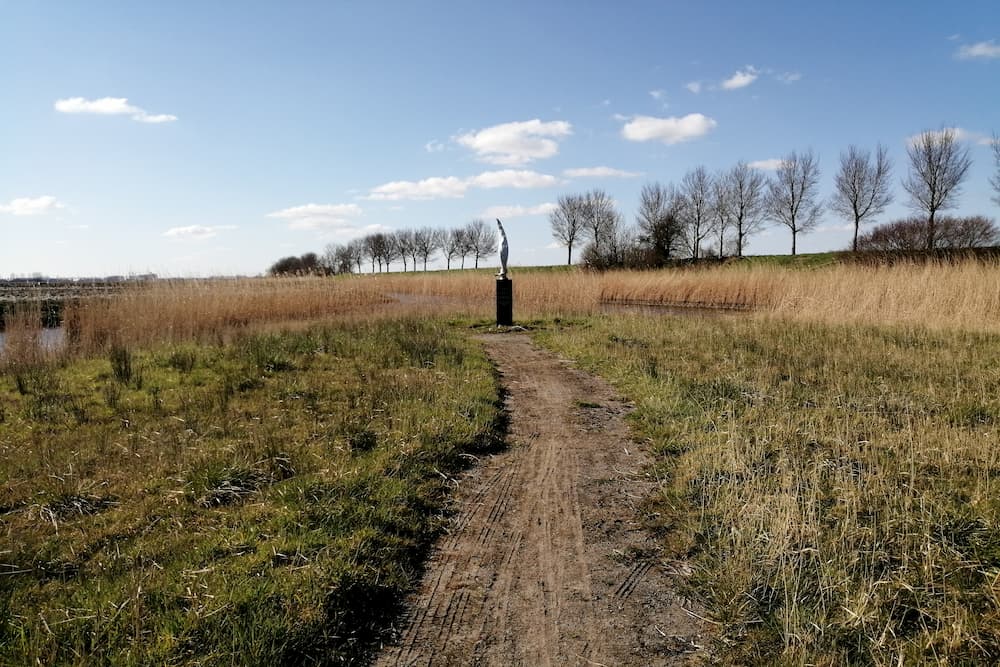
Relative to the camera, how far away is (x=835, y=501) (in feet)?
12.0

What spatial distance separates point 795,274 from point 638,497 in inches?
677

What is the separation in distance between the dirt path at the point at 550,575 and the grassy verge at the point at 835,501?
0.26 metres

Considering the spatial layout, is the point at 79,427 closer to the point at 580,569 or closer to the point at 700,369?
the point at 580,569

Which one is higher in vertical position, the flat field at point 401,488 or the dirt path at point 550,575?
the flat field at point 401,488

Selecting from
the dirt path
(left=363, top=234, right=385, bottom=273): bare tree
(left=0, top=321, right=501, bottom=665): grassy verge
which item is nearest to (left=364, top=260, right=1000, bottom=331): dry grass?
(left=0, top=321, right=501, bottom=665): grassy verge

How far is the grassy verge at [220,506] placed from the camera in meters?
2.45

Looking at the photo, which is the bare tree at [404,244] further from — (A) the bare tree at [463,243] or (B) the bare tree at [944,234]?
(B) the bare tree at [944,234]

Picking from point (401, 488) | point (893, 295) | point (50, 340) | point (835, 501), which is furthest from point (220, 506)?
point (893, 295)

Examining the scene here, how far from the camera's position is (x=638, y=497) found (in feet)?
12.9

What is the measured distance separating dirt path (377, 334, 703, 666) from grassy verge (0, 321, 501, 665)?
0.26 m

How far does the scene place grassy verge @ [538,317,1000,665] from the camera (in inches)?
96.8

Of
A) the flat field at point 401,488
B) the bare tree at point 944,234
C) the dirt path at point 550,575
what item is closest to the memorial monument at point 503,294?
the flat field at point 401,488

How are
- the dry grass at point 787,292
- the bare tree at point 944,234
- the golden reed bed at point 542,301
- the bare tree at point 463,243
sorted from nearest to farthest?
the golden reed bed at point 542,301, the dry grass at point 787,292, the bare tree at point 944,234, the bare tree at point 463,243

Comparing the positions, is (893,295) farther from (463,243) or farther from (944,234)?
(463,243)
